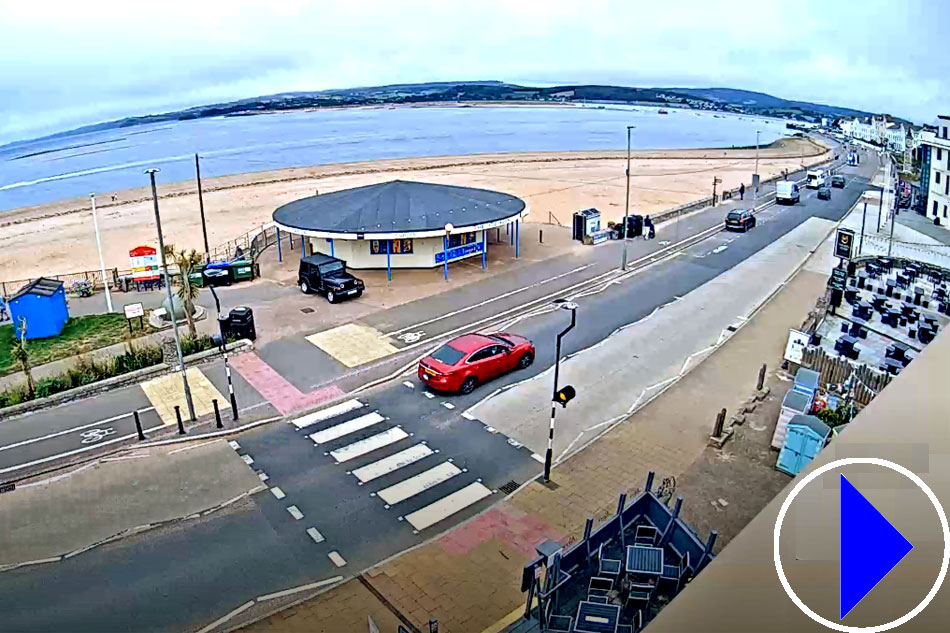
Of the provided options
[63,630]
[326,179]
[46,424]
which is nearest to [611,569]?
[63,630]

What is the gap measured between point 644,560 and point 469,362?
33.8ft

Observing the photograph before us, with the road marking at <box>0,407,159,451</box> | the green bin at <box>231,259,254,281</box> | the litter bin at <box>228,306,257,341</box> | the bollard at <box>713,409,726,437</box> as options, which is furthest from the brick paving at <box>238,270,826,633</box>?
the green bin at <box>231,259,254,281</box>

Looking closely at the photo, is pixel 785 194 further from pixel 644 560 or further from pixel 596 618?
pixel 596 618

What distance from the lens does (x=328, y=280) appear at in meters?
25.8

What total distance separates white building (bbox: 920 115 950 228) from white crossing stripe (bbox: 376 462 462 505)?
3539 cm

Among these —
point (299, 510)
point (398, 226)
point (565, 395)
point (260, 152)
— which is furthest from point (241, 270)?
point (260, 152)

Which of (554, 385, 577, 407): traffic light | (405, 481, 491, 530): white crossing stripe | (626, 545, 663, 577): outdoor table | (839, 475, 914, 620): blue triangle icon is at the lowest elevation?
(405, 481, 491, 530): white crossing stripe

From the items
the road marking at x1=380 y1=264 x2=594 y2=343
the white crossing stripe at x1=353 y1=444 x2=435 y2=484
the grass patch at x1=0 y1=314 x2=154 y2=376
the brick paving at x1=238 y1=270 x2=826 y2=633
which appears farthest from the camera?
the road marking at x1=380 y1=264 x2=594 y2=343

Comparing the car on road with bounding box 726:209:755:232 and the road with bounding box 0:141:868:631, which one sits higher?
the car on road with bounding box 726:209:755:232

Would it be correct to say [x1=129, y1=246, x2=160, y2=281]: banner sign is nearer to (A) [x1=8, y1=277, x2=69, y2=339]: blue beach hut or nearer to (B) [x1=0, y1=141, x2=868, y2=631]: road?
(A) [x1=8, y1=277, x2=69, y2=339]: blue beach hut

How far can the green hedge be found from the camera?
17797 millimetres

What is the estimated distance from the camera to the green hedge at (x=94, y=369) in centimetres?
1780

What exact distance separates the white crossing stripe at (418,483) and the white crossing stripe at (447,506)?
538 mm

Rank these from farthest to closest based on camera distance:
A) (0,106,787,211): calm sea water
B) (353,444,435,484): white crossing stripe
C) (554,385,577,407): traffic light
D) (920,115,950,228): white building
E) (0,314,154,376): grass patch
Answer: (0,106,787,211): calm sea water, (920,115,950,228): white building, (0,314,154,376): grass patch, (353,444,435,484): white crossing stripe, (554,385,577,407): traffic light
